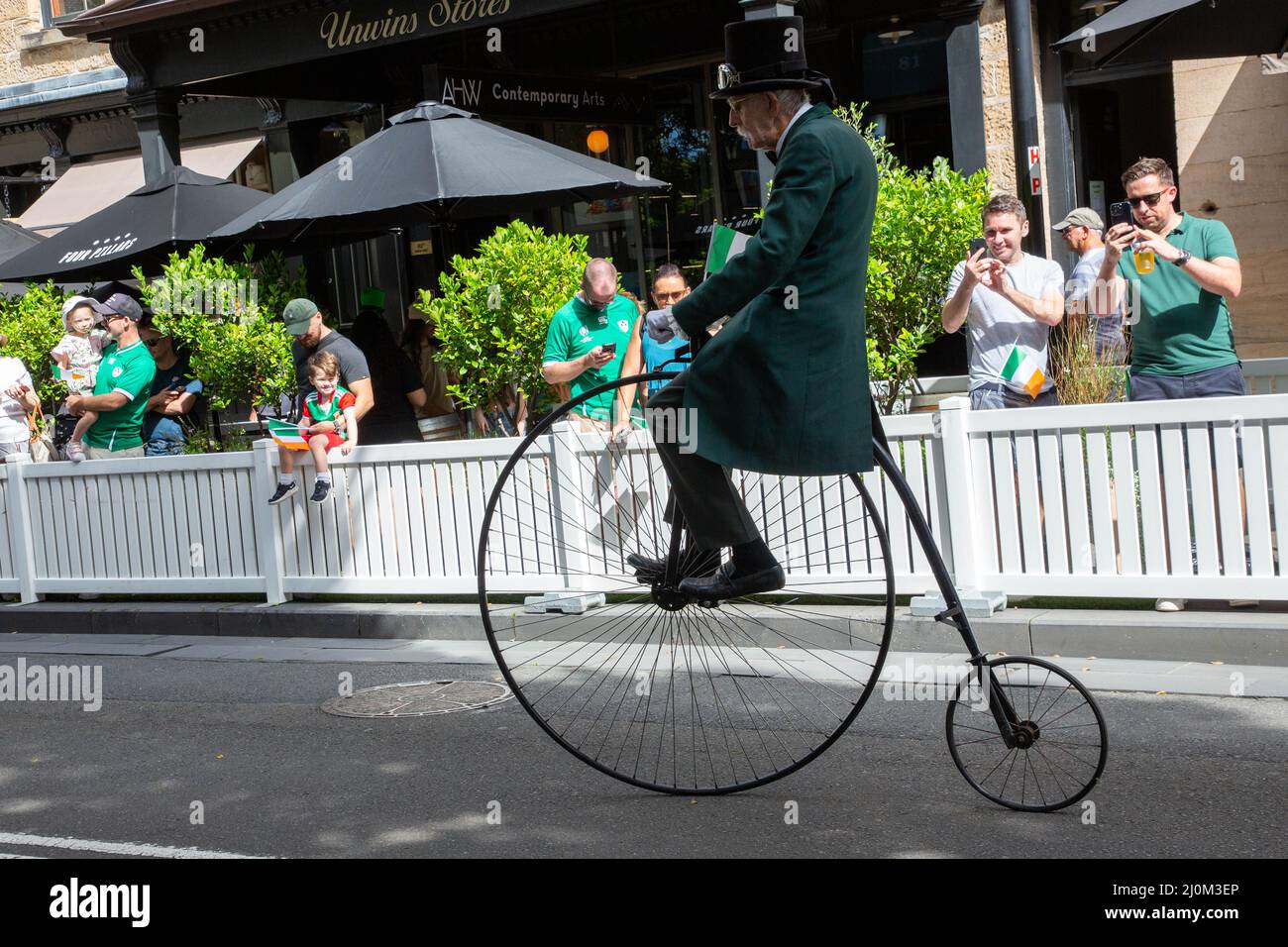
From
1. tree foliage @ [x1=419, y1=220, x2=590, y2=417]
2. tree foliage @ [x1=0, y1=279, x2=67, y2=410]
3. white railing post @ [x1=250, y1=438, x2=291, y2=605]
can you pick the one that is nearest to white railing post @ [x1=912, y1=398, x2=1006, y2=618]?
tree foliage @ [x1=419, y1=220, x2=590, y2=417]

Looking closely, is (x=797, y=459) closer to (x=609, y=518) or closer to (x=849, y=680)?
(x=849, y=680)

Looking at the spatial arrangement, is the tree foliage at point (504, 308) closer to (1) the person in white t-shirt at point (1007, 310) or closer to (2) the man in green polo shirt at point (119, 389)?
(2) the man in green polo shirt at point (119, 389)

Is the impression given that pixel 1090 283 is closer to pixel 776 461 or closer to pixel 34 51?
pixel 776 461

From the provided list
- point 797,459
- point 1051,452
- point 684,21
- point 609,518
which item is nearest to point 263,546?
point 609,518

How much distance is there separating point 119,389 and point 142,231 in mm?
2646

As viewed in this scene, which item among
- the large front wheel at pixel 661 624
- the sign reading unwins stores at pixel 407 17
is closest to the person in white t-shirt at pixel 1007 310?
the large front wheel at pixel 661 624

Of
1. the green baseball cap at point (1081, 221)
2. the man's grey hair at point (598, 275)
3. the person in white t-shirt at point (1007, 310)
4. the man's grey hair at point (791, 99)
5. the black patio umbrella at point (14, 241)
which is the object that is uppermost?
the black patio umbrella at point (14, 241)

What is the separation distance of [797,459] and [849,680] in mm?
2499

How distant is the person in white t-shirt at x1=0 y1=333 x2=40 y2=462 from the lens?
1177 centimetres

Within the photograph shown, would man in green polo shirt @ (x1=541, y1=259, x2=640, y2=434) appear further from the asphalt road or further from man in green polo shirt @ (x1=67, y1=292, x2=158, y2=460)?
man in green polo shirt @ (x1=67, y1=292, x2=158, y2=460)

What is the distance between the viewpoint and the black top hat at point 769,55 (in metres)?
4.89

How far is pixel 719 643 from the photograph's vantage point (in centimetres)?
775

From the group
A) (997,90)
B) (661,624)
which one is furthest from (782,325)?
(997,90)

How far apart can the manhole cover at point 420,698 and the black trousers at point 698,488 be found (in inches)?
91.3
